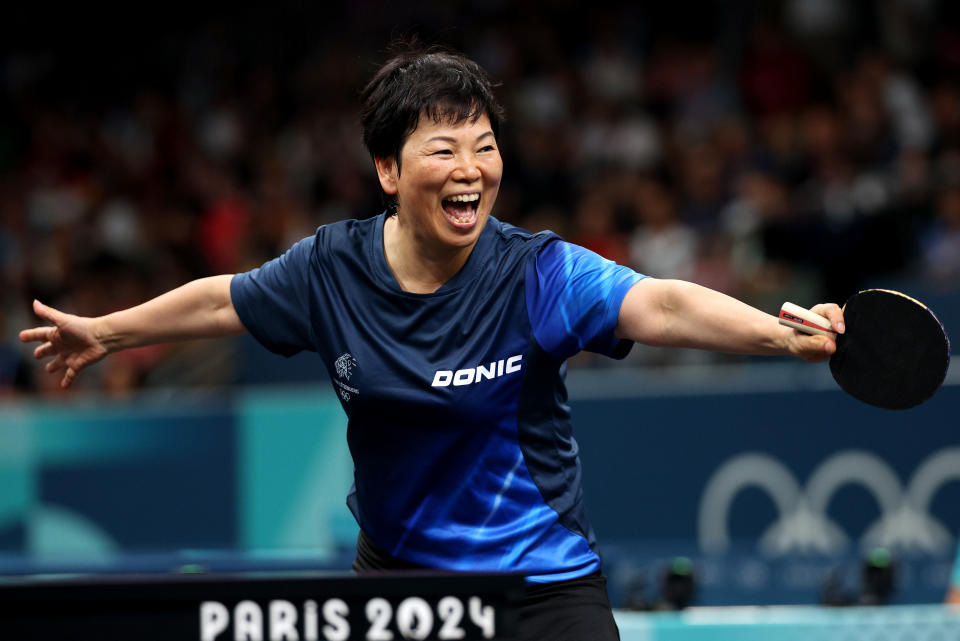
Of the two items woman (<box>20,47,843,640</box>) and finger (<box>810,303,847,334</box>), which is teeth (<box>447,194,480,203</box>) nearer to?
woman (<box>20,47,843,640</box>)

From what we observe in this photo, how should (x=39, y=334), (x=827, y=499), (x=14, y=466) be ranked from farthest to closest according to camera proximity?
(x=14, y=466)
(x=827, y=499)
(x=39, y=334)

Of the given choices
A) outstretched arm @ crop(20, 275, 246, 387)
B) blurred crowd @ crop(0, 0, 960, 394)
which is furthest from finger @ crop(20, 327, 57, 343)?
blurred crowd @ crop(0, 0, 960, 394)

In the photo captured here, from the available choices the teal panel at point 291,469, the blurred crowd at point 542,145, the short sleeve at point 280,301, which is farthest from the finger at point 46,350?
the teal panel at point 291,469

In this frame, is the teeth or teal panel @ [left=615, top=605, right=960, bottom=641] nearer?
the teeth

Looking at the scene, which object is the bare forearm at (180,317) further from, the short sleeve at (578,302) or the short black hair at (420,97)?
the short sleeve at (578,302)

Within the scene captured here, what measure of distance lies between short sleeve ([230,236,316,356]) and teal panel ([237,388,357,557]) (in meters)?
4.29

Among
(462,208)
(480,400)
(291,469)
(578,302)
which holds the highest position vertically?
(462,208)

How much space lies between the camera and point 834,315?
263 centimetres

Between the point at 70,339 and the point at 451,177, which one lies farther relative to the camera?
the point at 70,339

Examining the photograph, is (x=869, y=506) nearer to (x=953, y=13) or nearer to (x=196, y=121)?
(x=953, y=13)

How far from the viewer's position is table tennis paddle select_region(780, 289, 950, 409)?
101 inches

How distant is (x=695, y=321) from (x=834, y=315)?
27 centimetres

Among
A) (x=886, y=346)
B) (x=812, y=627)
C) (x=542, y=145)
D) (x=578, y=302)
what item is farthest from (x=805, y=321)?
(x=542, y=145)

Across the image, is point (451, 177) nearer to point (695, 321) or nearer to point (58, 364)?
point (695, 321)
